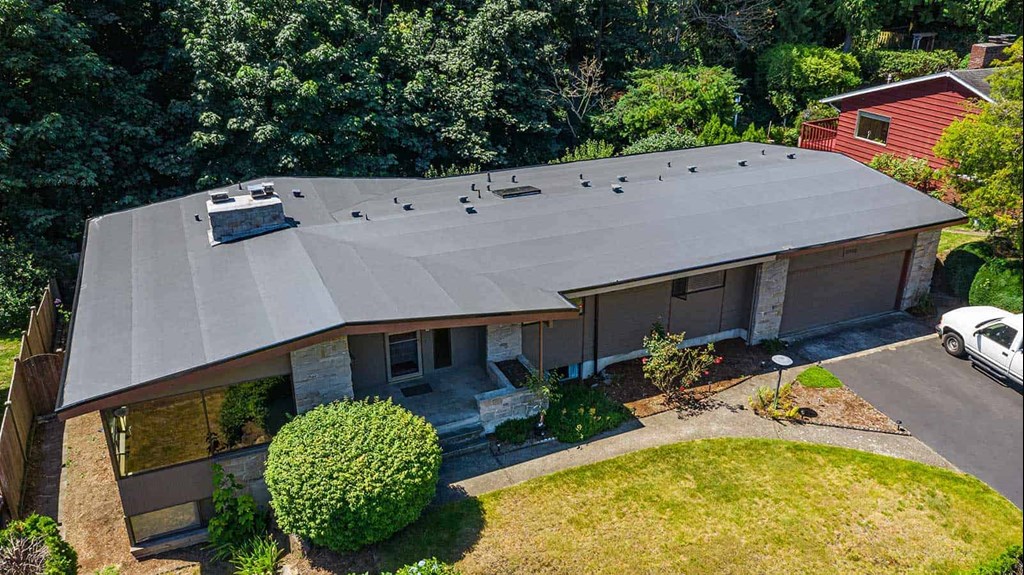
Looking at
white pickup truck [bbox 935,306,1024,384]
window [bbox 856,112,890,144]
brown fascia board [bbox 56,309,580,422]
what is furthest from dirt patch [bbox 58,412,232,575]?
window [bbox 856,112,890,144]

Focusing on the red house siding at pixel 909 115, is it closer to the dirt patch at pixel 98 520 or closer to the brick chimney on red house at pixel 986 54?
the brick chimney on red house at pixel 986 54

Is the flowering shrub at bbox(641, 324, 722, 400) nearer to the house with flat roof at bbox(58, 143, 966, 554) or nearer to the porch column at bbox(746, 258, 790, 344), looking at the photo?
the house with flat roof at bbox(58, 143, 966, 554)

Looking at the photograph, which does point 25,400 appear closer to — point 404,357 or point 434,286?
point 404,357

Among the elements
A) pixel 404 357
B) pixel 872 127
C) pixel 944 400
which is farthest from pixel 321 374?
pixel 872 127

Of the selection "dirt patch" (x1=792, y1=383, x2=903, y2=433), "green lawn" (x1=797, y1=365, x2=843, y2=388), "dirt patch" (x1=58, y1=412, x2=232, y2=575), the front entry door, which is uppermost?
the front entry door

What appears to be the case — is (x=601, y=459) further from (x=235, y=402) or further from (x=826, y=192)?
(x=826, y=192)

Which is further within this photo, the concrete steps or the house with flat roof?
the concrete steps
